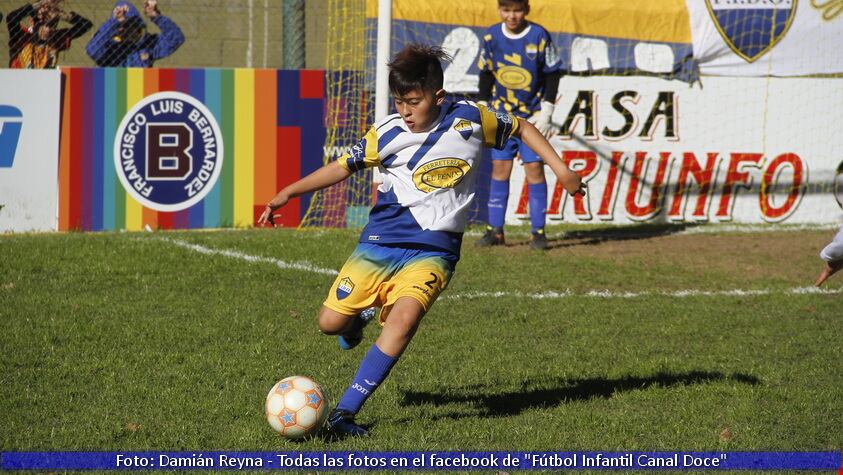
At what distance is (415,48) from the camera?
5344 mm

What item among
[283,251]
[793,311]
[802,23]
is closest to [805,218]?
[802,23]

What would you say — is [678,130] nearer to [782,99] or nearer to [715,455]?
[782,99]

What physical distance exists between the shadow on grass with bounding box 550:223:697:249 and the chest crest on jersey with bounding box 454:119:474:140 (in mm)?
5167

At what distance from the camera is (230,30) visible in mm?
15984

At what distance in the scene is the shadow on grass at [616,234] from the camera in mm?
10878

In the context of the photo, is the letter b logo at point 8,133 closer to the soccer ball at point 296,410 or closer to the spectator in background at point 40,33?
the spectator in background at point 40,33

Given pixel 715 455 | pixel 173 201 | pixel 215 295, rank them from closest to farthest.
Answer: pixel 715 455, pixel 215 295, pixel 173 201

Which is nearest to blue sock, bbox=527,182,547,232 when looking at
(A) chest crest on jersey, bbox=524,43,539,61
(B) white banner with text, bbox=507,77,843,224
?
(A) chest crest on jersey, bbox=524,43,539,61

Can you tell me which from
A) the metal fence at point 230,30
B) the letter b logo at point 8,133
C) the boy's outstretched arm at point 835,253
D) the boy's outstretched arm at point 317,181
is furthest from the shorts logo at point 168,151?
the boy's outstretched arm at point 835,253

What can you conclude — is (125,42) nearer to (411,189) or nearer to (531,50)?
(531,50)

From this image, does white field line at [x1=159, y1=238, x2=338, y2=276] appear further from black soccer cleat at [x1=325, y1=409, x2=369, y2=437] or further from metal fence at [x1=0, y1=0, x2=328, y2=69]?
black soccer cleat at [x1=325, y1=409, x2=369, y2=437]

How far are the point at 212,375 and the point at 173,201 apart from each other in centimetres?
576

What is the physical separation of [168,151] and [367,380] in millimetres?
6938
